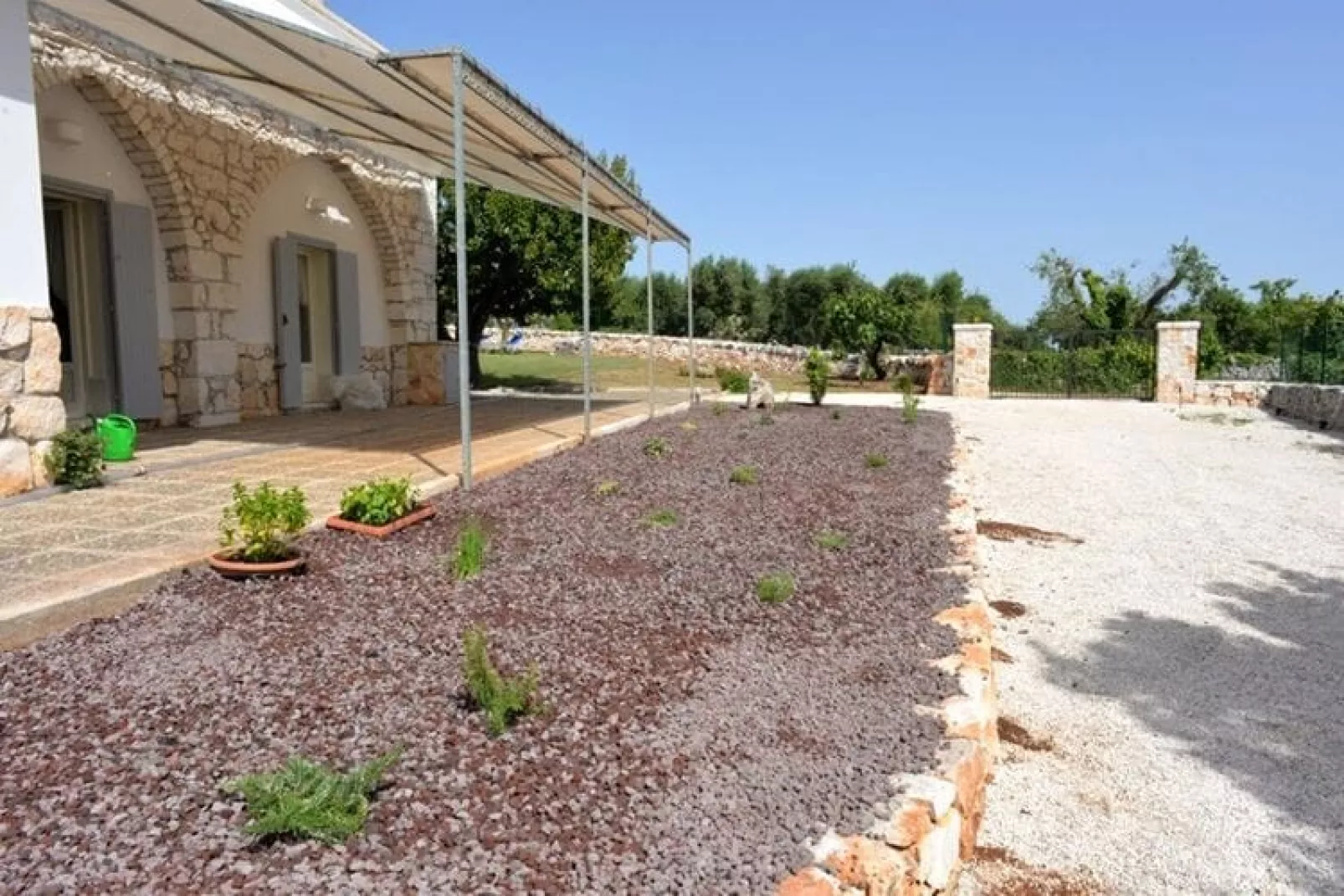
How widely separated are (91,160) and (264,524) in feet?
20.5

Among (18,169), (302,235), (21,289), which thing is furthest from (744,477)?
(302,235)

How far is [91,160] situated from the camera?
789cm

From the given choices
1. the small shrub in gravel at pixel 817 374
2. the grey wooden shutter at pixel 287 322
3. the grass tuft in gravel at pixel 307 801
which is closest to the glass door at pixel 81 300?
the grey wooden shutter at pixel 287 322

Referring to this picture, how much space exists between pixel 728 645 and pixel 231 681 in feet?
5.18

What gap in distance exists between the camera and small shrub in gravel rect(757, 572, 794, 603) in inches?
143

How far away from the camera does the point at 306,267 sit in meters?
11.3

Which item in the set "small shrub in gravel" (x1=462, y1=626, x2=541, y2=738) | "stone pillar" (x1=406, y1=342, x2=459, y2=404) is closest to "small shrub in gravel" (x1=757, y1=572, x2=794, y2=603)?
"small shrub in gravel" (x1=462, y1=626, x2=541, y2=738)

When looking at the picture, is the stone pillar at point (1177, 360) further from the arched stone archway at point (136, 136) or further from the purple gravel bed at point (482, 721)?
the arched stone archway at point (136, 136)

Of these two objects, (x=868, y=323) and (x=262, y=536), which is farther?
(x=868, y=323)

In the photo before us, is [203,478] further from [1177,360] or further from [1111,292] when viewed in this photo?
[1111,292]

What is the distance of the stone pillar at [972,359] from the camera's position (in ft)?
61.3

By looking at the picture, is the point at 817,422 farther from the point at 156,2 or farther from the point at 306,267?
the point at 156,2

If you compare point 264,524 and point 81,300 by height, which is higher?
point 81,300

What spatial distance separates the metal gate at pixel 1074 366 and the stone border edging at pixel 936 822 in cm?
1779
